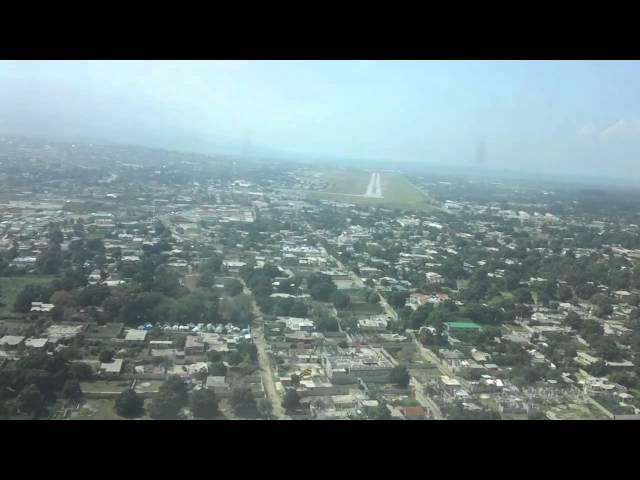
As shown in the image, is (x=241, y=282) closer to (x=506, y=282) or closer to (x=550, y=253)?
(x=506, y=282)

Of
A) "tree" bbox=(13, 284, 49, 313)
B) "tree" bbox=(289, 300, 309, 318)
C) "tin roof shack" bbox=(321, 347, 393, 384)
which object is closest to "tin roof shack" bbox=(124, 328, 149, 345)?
"tree" bbox=(13, 284, 49, 313)

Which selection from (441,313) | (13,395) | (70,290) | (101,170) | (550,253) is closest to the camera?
(13,395)

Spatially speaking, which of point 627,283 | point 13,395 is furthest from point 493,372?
point 13,395

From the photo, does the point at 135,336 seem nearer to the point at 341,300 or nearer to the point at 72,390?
the point at 72,390

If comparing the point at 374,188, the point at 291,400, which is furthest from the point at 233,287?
the point at 374,188

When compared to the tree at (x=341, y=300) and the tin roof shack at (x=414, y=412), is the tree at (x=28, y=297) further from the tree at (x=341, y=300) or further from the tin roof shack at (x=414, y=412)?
the tin roof shack at (x=414, y=412)
